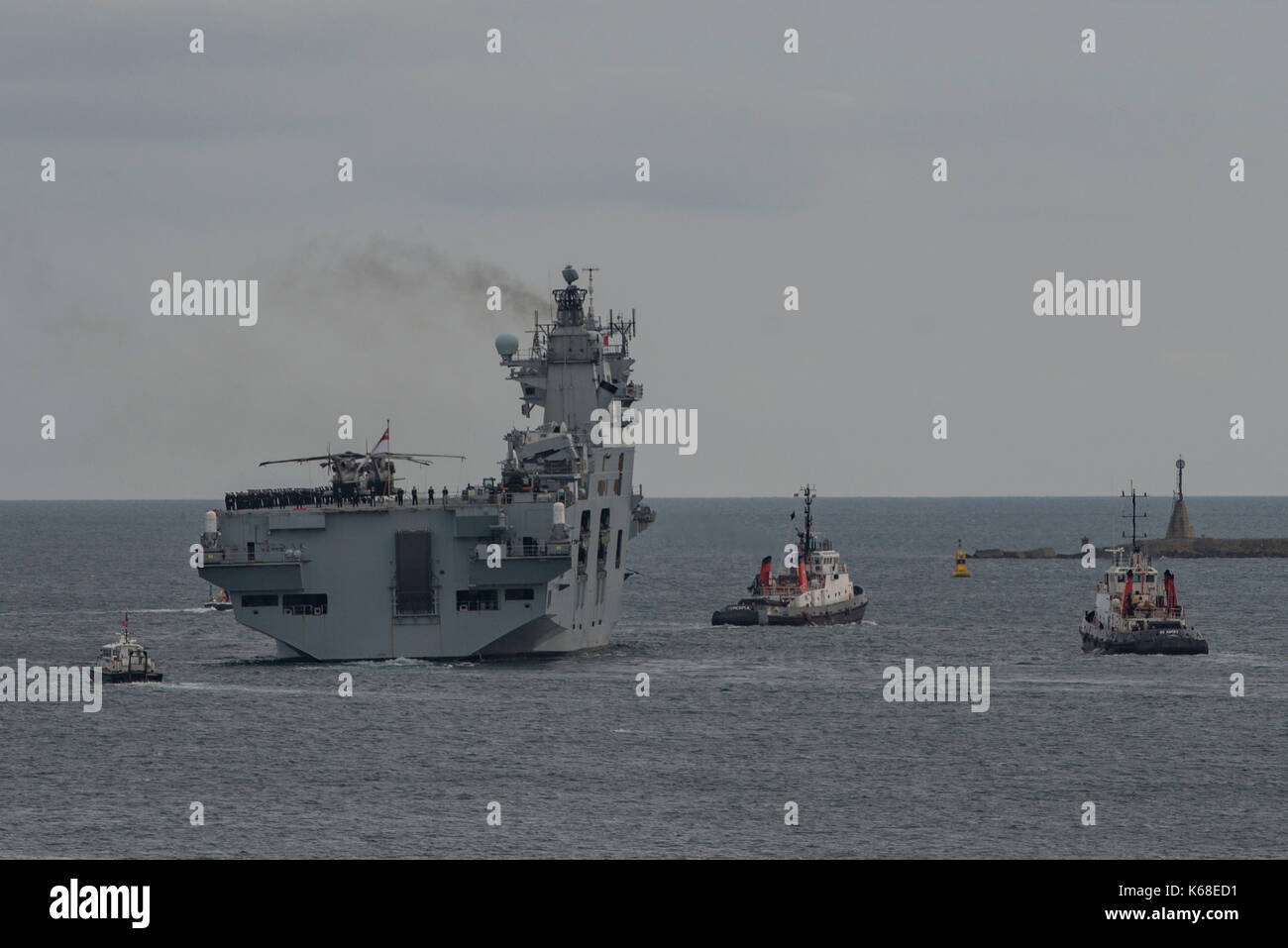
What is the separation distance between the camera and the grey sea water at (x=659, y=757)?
46.4m

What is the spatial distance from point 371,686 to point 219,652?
22.6 m

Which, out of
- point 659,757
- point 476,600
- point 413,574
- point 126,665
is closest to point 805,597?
point 476,600

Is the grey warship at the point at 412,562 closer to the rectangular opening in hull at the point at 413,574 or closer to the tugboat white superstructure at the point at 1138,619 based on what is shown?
the rectangular opening in hull at the point at 413,574

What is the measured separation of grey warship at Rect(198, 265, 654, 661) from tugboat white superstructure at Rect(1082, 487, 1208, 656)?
27.9m

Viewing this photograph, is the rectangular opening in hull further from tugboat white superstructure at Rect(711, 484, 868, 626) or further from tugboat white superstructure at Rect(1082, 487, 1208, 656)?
tugboat white superstructure at Rect(711, 484, 868, 626)

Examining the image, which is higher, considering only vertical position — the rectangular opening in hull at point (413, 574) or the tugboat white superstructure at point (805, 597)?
the rectangular opening in hull at point (413, 574)

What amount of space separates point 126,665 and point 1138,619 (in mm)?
49113

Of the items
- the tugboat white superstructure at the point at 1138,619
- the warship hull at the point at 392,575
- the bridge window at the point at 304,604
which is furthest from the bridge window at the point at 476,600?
the tugboat white superstructure at the point at 1138,619

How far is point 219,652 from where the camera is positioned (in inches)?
3620

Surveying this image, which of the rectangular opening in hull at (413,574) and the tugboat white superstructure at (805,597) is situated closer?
the rectangular opening in hull at (413,574)

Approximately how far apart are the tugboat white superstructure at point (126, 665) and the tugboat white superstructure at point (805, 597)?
42036mm

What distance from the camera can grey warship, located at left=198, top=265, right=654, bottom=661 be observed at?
245 ft

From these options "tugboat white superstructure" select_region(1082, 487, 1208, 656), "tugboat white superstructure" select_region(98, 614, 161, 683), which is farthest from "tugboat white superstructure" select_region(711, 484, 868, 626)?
"tugboat white superstructure" select_region(98, 614, 161, 683)
